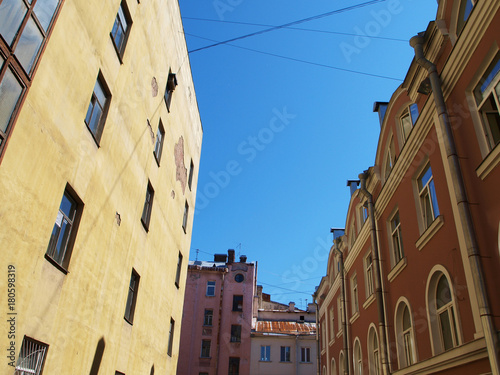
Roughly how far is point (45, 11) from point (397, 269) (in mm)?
11238

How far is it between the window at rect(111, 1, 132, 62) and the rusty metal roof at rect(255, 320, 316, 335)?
106 ft

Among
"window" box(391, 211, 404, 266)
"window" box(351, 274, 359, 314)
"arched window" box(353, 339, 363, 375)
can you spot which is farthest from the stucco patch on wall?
"arched window" box(353, 339, 363, 375)

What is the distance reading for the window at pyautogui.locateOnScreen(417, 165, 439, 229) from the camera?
10.7 m

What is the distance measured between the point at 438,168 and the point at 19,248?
903 centimetres

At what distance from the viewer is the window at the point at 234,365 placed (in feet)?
122

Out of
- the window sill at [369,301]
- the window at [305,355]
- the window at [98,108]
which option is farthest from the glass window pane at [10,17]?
the window at [305,355]

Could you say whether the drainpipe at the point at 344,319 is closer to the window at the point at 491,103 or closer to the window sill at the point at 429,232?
the window sill at the point at 429,232

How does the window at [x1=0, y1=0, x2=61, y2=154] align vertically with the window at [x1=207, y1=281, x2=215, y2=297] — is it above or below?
below

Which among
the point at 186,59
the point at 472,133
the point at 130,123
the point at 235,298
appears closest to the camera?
the point at 472,133

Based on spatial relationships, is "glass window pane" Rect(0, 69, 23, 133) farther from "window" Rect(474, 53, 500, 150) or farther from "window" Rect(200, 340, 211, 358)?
"window" Rect(200, 340, 211, 358)

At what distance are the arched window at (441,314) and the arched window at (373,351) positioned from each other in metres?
5.02

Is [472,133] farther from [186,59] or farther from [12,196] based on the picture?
Result: [186,59]

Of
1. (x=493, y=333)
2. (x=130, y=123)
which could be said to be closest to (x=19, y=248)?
(x=130, y=123)

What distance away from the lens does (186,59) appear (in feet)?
63.7
